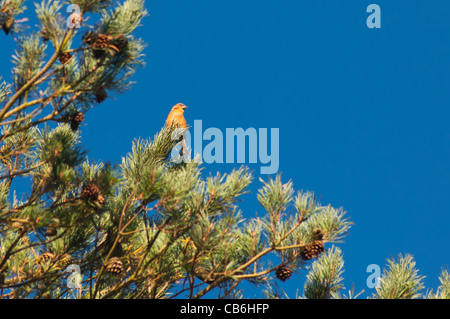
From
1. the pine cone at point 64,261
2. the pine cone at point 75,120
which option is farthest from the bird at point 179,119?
the pine cone at point 64,261

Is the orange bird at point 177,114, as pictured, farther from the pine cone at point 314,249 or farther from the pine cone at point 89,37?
the pine cone at point 314,249

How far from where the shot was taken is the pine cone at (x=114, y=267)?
3.86m

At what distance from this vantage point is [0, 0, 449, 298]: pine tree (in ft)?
12.5

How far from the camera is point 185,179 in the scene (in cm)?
389

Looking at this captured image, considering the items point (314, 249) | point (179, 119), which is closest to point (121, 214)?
point (314, 249)

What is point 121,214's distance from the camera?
13.4 ft

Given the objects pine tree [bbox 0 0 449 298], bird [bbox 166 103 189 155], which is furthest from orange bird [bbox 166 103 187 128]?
pine tree [bbox 0 0 449 298]

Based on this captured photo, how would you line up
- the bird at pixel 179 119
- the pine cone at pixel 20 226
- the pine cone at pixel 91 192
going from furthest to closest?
1. the bird at pixel 179 119
2. the pine cone at pixel 91 192
3. the pine cone at pixel 20 226

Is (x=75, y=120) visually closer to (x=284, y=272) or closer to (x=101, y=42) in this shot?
(x=101, y=42)

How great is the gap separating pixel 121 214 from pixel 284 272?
1.12 m
